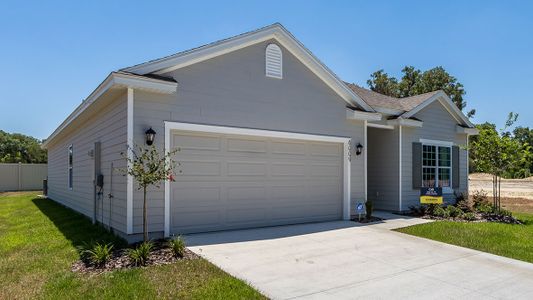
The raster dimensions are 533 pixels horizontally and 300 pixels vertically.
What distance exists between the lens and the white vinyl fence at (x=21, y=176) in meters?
27.3

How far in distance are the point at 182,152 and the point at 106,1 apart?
16.8 ft

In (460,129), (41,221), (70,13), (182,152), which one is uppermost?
(70,13)

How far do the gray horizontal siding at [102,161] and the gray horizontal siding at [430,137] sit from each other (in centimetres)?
922

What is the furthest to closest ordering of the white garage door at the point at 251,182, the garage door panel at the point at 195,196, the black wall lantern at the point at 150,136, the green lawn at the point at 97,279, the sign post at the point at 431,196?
the sign post at the point at 431,196, the white garage door at the point at 251,182, the garage door panel at the point at 195,196, the black wall lantern at the point at 150,136, the green lawn at the point at 97,279

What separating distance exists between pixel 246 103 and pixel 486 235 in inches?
253

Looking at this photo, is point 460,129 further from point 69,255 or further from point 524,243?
point 69,255

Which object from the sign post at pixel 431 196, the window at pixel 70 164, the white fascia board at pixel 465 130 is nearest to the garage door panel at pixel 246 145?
the sign post at pixel 431 196

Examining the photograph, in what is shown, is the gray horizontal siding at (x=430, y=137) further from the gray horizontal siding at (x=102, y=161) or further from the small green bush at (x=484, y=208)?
the gray horizontal siding at (x=102, y=161)

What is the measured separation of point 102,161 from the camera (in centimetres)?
903

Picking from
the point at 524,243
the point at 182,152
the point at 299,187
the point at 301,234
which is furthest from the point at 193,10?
the point at 524,243

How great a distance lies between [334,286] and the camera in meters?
5.00

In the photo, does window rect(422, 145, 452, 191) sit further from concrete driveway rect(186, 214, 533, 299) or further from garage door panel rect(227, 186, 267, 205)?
garage door panel rect(227, 186, 267, 205)

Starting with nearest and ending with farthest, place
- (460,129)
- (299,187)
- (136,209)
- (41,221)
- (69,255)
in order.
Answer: (69,255), (136,209), (299,187), (41,221), (460,129)

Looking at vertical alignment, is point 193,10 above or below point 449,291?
above
